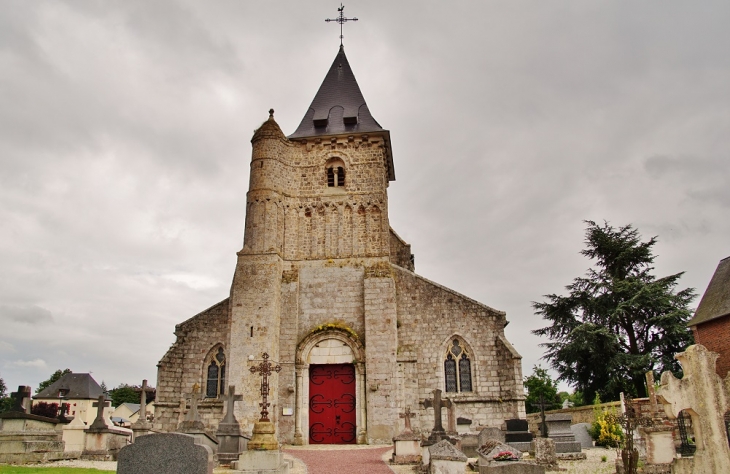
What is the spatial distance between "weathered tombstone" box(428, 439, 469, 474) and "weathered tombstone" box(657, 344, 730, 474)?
13.1 ft

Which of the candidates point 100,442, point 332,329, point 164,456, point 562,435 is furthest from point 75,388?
point 164,456

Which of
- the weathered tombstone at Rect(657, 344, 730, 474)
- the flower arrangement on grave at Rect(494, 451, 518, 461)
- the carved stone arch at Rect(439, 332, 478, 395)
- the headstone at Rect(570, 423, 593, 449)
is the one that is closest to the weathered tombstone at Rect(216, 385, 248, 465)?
the flower arrangement on grave at Rect(494, 451, 518, 461)

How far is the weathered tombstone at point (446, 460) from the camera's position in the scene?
988 cm

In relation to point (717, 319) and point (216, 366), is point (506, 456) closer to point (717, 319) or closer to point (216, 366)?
point (216, 366)

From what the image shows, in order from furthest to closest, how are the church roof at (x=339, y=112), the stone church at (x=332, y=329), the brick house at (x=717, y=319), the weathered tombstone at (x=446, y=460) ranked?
the church roof at (x=339, y=112)
the brick house at (x=717, y=319)
the stone church at (x=332, y=329)
the weathered tombstone at (x=446, y=460)

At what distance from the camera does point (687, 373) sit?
6.66m

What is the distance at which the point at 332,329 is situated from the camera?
1906 centimetres

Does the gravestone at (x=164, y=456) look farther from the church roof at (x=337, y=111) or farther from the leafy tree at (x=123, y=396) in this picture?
the leafy tree at (x=123, y=396)

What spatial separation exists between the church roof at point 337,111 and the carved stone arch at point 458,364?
835 cm

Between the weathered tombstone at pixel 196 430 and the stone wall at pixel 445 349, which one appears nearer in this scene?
the weathered tombstone at pixel 196 430

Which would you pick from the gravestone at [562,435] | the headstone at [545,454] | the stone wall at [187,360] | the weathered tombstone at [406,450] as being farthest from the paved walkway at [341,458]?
the gravestone at [562,435]

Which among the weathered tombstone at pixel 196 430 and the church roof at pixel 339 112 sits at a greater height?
the church roof at pixel 339 112

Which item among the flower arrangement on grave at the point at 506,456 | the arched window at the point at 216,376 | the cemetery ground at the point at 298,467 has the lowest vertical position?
the cemetery ground at the point at 298,467

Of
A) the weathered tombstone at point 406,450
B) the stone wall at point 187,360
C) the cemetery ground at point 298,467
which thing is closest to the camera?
the cemetery ground at point 298,467
